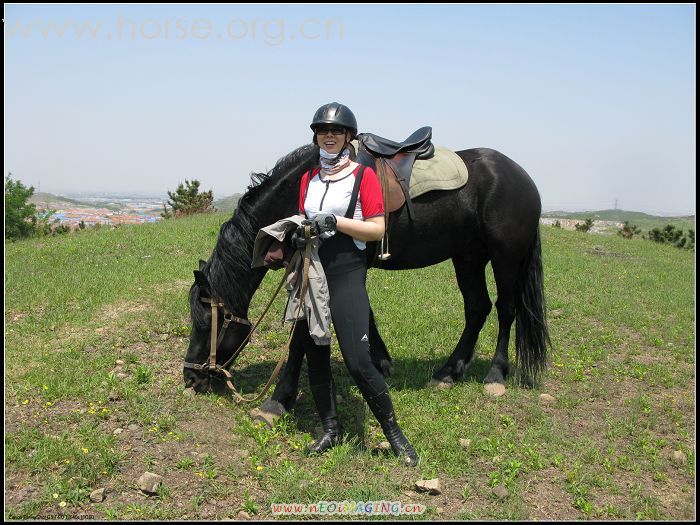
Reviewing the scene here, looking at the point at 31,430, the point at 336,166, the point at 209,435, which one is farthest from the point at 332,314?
A: the point at 31,430

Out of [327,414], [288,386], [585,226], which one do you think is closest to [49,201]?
[585,226]

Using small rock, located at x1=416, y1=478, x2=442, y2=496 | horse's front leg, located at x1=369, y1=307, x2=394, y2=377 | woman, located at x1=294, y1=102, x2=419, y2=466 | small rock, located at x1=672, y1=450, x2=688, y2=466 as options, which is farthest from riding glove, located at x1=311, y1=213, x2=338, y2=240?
small rock, located at x1=672, y1=450, x2=688, y2=466

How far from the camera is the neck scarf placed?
3885 mm

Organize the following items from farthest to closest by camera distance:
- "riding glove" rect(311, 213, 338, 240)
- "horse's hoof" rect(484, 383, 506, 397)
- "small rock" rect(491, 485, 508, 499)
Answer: "horse's hoof" rect(484, 383, 506, 397) → "small rock" rect(491, 485, 508, 499) → "riding glove" rect(311, 213, 338, 240)

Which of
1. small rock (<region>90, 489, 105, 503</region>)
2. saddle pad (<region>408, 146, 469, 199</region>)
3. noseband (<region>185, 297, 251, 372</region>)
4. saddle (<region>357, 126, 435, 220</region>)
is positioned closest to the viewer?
small rock (<region>90, 489, 105, 503</region>)

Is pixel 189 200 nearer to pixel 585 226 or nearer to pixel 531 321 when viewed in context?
pixel 585 226

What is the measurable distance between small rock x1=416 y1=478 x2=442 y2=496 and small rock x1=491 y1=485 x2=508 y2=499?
0.37 m

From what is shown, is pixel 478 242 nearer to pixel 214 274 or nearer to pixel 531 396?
pixel 531 396

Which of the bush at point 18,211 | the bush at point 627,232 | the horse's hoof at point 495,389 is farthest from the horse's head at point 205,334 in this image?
the bush at point 627,232

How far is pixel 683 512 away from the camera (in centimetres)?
374

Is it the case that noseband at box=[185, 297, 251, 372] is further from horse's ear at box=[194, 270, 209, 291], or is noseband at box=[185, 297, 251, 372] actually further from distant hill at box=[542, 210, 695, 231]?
distant hill at box=[542, 210, 695, 231]

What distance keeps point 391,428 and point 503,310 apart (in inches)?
91.8

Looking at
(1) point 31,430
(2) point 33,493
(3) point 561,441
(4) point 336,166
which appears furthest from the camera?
(3) point 561,441

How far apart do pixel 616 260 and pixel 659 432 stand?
1044 centimetres
